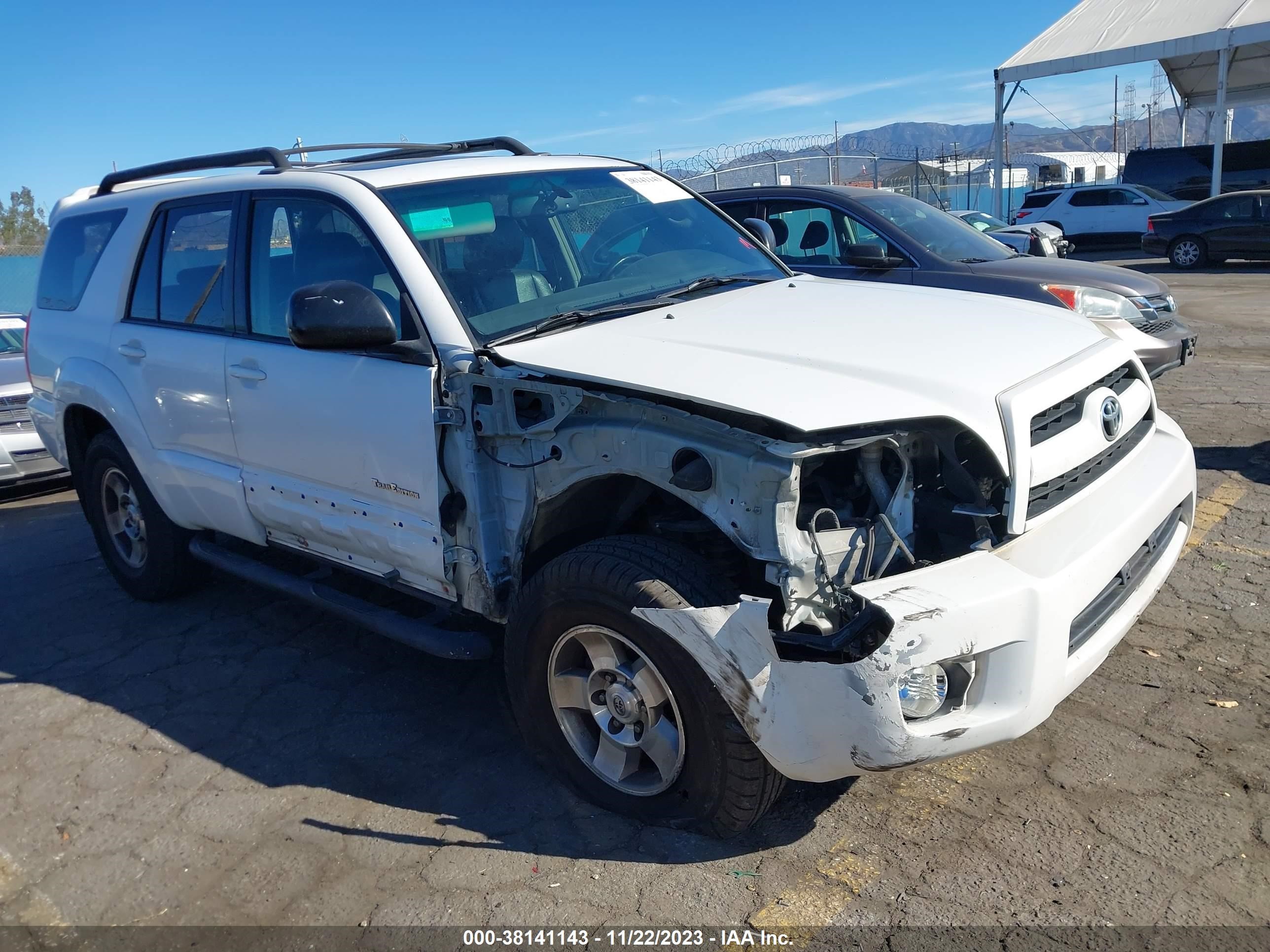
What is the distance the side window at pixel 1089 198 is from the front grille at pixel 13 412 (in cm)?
2248

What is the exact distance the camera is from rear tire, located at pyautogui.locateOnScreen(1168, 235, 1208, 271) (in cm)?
1853

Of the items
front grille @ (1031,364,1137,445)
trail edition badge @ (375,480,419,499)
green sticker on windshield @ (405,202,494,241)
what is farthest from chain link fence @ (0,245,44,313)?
front grille @ (1031,364,1137,445)

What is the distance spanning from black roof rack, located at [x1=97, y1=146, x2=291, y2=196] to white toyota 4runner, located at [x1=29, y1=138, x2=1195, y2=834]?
31mm

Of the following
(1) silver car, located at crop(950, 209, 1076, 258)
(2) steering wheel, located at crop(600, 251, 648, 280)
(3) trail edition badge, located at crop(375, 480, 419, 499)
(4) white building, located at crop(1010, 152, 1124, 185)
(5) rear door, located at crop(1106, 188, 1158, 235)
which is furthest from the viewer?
(4) white building, located at crop(1010, 152, 1124, 185)

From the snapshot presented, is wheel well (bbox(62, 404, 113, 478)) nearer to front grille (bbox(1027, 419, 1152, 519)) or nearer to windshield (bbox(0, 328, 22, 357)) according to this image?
windshield (bbox(0, 328, 22, 357))

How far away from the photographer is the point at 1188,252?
61.4 ft

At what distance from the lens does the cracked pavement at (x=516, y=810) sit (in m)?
2.73

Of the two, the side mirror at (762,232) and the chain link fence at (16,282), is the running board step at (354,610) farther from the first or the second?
the chain link fence at (16,282)

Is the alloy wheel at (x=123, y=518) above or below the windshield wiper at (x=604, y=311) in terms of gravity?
below

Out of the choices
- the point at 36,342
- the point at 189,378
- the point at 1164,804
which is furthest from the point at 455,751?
the point at 36,342

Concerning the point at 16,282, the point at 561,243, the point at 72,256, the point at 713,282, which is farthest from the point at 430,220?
the point at 16,282

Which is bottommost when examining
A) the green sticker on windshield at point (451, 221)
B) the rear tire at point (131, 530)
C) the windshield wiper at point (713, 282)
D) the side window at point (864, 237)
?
the rear tire at point (131, 530)

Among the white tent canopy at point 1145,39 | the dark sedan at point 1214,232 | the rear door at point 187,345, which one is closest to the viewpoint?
the rear door at point 187,345

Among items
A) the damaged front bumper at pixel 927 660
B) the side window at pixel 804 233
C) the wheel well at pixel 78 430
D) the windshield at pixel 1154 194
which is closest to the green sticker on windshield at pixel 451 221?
the damaged front bumper at pixel 927 660
